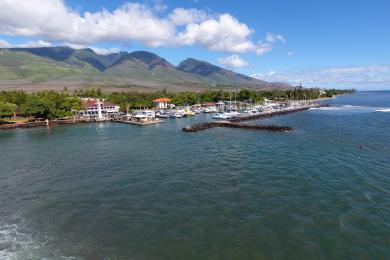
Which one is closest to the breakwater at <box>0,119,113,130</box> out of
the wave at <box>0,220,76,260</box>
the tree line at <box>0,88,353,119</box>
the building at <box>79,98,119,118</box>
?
the tree line at <box>0,88,353,119</box>

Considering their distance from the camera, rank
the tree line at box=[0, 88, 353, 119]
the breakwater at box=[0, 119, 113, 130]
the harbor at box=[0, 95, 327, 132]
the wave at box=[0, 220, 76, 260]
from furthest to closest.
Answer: the tree line at box=[0, 88, 353, 119] → the breakwater at box=[0, 119, 113, 130] → the harbor at box=[0, 95, 327, 132] → the wave at box=[0, 220, 76, 260]

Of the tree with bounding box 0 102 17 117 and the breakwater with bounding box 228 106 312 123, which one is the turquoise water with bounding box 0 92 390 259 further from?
the breakwater with bounding box 228 106 312 123

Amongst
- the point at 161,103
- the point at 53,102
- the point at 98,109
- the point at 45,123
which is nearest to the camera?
the point at 45,123

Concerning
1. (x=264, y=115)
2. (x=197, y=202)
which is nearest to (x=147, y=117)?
(x=264, y=115)

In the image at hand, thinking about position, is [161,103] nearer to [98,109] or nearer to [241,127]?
[98,109]

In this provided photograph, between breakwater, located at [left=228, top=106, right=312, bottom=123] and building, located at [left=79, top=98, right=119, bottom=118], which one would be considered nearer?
breakwater, located at [left=228, top=106, right=312, bottom=123]

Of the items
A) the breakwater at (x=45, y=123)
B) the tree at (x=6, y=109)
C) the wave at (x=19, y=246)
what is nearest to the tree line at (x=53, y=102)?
the tree at (x=6, y=109)

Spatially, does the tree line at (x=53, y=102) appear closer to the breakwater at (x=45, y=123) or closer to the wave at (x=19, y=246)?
the breakwater at (x=45, y=123)

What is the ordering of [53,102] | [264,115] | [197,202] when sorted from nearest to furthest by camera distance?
1. [197,202]
2. [53,102]
3. [264,115]

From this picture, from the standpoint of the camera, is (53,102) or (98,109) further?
(98,109)
